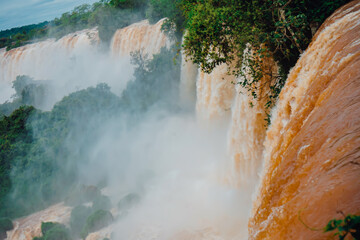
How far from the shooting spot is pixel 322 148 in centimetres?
284

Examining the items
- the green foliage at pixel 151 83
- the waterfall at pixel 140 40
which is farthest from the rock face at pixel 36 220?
the waterfall at pixel 140 40

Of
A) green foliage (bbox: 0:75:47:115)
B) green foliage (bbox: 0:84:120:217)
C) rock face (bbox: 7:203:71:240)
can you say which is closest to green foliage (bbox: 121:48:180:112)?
green foliage (bbox: 0:84:120:217)

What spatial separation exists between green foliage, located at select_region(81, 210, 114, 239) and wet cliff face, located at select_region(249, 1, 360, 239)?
8.75 meters

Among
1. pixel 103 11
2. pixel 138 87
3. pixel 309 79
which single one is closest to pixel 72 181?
pixel 138 87

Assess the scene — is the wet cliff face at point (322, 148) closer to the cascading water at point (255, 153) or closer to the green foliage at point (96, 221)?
the cascading water at point (255, 153)

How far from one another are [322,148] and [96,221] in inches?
420

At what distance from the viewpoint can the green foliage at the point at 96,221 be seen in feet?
36.7

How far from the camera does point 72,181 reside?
1598 centimetres

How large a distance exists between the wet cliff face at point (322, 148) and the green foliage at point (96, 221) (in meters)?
8.75

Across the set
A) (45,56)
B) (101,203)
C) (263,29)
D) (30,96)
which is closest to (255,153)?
(263,29)

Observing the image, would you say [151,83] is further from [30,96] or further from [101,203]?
[30,96]

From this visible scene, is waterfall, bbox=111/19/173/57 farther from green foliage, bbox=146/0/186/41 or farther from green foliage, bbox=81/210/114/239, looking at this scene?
green foliage, bbox=81/210/114/239

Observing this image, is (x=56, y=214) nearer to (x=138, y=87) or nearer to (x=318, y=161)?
(x=138, y=87)

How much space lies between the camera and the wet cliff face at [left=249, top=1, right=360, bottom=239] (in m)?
2.34
